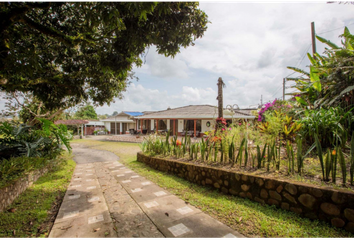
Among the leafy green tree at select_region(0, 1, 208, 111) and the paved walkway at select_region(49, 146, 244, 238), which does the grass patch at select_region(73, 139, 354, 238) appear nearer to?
the paved walkway at select_region(49, 146, 244, 238)

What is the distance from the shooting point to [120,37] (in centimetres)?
362

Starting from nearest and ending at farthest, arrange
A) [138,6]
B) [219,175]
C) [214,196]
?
[138,6] → [214,196] → [219,175]

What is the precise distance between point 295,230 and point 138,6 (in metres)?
3.49

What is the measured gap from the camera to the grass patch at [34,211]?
2426mm

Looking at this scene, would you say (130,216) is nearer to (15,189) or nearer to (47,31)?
(15,189)

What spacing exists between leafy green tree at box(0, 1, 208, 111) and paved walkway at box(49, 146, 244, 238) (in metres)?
2.64

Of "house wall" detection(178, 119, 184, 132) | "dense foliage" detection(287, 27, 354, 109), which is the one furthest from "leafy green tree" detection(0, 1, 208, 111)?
"house wall" detection(178, 119, 184, 132)

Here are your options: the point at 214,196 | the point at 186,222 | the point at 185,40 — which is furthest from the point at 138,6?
the point at 214,196

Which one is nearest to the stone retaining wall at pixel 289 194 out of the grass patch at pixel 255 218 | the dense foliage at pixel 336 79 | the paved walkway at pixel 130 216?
the grass patch at pixel 255 218

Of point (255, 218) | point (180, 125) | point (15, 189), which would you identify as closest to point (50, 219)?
point (15, 189)

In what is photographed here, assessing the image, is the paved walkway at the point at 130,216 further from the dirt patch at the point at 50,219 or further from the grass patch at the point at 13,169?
the grass patch at the point at 13,169

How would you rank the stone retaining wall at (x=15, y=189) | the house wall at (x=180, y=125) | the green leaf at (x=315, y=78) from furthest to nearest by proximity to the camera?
the house wall at (x=180, y=125) → the green leaf at (x=315, y=78) → the stone retaining wall at (x=15, y=189)

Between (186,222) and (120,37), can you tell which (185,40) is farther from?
(186,222)

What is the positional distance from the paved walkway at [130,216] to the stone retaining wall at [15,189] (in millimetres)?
915
